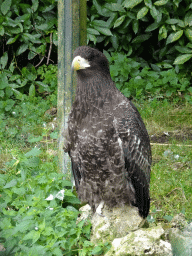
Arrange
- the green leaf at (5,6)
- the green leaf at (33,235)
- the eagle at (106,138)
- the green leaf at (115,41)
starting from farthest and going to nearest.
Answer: the green leaf at (115,41) → the green leaf at (5,6) → the eagle at (106,138) → the green leaf at (33,235)

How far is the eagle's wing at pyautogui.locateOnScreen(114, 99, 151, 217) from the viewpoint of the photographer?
2.85 m

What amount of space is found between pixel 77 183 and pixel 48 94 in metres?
3.22

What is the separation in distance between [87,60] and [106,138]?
547 millimetres

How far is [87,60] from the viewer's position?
2.80 m

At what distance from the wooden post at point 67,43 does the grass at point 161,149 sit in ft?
0.65

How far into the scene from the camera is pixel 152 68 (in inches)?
247

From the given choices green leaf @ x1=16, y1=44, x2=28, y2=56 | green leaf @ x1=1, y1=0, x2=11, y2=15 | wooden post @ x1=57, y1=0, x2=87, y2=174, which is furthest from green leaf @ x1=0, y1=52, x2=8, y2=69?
wooden post @ x1=57, y1=0, x2=87, y2=174

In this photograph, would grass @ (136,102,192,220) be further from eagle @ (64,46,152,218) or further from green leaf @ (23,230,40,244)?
green leaf @ (23,230,40,244)

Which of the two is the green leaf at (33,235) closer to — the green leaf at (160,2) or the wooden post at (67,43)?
the wooden post at (67,43)

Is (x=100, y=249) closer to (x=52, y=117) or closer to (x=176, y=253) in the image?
(x=176, y=253)

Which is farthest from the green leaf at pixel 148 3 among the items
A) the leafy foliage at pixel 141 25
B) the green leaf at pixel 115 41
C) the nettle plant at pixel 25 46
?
the nettle plant at pixel 25 46

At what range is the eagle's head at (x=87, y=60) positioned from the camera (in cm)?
276

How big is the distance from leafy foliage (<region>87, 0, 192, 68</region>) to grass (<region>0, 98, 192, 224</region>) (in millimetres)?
857

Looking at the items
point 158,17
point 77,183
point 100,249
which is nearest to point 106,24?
point 158,17
